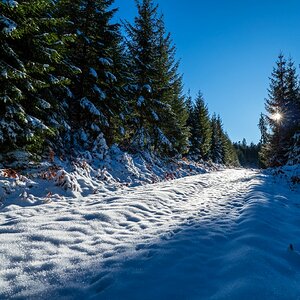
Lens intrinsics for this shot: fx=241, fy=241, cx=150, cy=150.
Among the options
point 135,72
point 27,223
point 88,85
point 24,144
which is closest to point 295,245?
point 27,223

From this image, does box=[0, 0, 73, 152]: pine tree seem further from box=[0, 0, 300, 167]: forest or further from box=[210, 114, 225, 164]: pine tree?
box=[210, 114, 225, 164]: pine tree

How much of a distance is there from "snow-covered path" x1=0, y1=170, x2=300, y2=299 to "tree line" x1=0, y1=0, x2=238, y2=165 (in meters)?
3.96

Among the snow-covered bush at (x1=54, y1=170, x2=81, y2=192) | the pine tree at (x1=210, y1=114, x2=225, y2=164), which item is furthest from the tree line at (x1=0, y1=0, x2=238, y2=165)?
the pine tree at (x1=210, y1=114, x2=225, y2=164)

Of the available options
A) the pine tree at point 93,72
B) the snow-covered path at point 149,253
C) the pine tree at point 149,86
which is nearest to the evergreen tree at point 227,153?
the pine tree at point 149,86

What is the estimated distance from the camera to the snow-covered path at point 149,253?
269 cm

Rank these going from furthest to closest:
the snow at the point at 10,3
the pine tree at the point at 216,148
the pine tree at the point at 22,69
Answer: the pine tree at the point at 216,148 < the pine tree at the point at 22,69 < the snow at the point at 10,3

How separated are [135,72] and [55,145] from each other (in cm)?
908

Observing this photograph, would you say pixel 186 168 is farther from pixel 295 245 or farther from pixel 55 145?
pixel 295 245

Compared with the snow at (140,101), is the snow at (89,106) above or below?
below

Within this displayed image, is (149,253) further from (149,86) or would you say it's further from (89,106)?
(149,86)

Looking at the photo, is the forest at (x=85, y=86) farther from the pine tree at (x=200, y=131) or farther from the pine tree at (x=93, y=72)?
the pine tree at (x=200, y=131)

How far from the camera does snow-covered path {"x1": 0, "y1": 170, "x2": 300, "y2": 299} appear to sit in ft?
8.82

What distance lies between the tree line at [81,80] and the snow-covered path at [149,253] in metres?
3.96

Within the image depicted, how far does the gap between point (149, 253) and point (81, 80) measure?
12.0 metres
